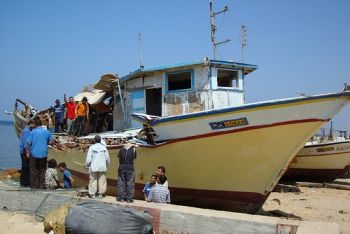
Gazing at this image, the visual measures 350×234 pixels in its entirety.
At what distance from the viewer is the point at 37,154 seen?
8.15 m

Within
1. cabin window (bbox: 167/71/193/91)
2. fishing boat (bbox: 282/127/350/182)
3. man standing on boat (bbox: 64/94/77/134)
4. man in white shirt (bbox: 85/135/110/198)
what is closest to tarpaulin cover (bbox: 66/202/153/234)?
man in white shirt (bbox: 85/135/110/198)

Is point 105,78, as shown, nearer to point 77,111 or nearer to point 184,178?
point 77,111

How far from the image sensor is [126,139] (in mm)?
9078

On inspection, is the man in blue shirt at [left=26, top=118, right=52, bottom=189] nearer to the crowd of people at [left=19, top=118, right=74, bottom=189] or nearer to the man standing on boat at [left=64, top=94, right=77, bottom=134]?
the crowd of people at [left=19, top=118, right=74, bottom=189]

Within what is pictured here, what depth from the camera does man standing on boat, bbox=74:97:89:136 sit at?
12031 millimetres

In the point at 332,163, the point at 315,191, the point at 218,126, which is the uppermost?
the point at 218,126

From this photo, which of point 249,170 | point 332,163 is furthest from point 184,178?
point 332,163

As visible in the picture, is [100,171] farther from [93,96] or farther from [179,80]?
[93,96]

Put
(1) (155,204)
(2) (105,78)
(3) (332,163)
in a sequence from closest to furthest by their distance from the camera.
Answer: (1) (155,204), (2) (105,78), (3) (332,163)

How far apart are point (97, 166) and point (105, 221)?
191cm

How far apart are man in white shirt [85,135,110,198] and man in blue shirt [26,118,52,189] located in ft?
4.43

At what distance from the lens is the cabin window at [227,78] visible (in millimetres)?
10078

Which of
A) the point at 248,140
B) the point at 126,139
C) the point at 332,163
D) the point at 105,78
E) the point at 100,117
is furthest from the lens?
the point at 332,163

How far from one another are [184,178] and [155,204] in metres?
1.51
